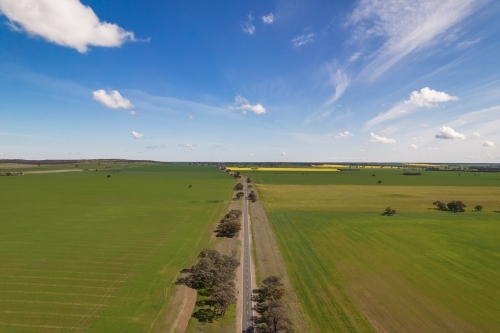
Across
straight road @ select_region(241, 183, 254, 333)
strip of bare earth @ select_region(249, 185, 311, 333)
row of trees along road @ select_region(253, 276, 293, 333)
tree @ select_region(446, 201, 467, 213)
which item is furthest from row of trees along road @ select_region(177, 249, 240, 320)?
tree @ select_region(446, 201, 467, 213)

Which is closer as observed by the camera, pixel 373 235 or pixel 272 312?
pixel 272 312

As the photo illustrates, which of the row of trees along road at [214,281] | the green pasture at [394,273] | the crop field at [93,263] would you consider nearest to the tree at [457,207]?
the green pasture at [394,273]

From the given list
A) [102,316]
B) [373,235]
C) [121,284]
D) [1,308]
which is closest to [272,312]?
[102,316]

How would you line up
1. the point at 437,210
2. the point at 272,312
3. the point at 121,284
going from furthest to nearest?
the point at 437,210
the point at 121,284
the point at 272,312

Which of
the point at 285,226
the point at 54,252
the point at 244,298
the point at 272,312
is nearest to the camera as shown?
the point at 272,312

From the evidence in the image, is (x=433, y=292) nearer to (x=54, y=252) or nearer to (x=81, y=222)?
(x=54, y=252)

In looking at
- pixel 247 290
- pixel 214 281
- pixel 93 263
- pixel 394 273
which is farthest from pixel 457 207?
pixel 93 263

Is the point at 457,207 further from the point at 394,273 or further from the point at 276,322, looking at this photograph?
the point at 276,322
